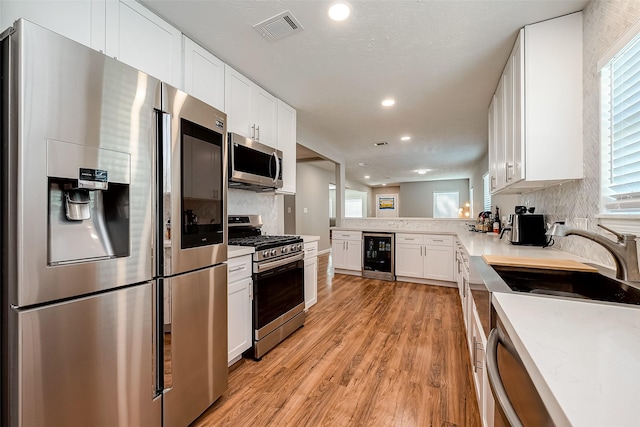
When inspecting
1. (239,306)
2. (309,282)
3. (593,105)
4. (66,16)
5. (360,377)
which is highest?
(66,16)

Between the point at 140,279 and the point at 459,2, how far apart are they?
230 cm

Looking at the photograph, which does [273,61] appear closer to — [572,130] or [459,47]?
[459,47]

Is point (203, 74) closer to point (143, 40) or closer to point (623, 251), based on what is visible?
point (143, 40)

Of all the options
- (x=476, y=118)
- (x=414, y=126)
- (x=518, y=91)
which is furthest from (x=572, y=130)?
(x=414, y=126)

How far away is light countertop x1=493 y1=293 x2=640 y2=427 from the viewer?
403 mm

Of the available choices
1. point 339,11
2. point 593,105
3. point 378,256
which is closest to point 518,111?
point 593,105

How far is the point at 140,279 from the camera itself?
119 centimetres

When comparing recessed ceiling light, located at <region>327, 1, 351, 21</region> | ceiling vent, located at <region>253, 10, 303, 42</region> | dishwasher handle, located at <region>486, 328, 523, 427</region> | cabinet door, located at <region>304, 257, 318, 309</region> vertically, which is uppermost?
ceiling vent, located at <region>253, 10, 303, 42</region>

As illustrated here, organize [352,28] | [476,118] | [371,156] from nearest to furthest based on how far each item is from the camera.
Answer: [352,28] → [476,118] → [371,156]

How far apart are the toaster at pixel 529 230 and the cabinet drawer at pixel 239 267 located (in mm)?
2251

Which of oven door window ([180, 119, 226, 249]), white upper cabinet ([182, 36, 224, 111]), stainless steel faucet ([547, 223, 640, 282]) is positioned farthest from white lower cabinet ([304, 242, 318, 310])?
stainless steel faucet ([547, 223, 640, 282])

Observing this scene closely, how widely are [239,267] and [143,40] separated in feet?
5.20

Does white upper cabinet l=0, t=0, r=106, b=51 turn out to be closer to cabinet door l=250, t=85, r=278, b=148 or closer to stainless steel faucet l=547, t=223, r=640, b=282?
cabinet door l=250, t=85, r=278, b=148

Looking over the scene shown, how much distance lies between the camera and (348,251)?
5082mm
